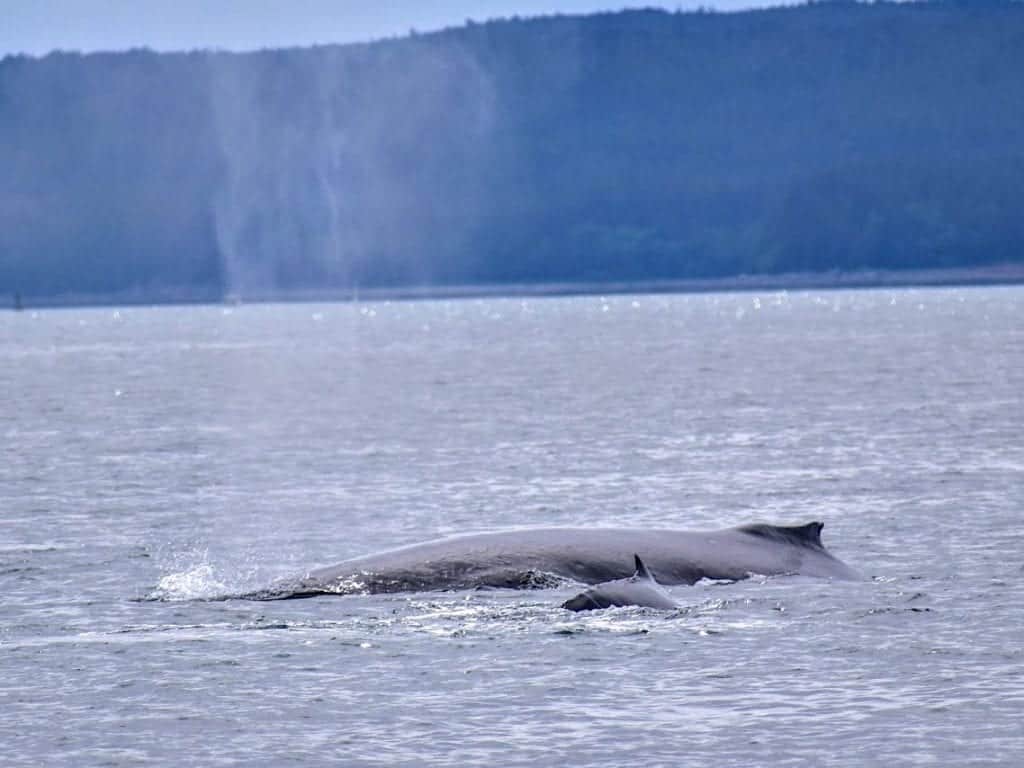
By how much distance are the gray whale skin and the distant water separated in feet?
0.88

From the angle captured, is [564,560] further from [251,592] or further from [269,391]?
[269,391]

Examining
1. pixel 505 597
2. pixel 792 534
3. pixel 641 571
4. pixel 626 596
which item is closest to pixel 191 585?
pixel 505 597

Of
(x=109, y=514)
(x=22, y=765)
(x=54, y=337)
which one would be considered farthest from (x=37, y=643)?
(x=54, y=337)

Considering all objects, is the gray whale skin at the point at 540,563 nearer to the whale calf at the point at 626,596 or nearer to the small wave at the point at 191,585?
the whale calf at the point at 626,596

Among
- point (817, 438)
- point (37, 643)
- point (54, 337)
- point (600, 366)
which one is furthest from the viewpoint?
point (54, 337)

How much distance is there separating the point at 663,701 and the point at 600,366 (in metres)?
66.2

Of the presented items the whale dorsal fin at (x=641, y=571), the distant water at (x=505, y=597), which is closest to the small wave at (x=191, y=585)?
the distant water at (x=505, y=597)

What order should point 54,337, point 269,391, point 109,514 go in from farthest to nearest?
point 54,337, point 269,391, point 109,514

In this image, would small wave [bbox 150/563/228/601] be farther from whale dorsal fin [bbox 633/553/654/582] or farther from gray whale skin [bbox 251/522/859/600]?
whale dorsal fin [bbox 633/553/654/582]

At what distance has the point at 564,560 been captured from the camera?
19.1 meters

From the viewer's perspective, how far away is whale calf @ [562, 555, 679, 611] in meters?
Answer: 18.1

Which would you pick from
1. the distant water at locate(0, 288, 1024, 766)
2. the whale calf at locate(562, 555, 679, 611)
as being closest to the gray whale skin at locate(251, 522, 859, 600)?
the distant water at locate(0, 288, 1024, 766)

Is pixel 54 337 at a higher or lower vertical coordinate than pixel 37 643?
higher

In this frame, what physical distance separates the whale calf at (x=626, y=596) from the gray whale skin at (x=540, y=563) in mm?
537
